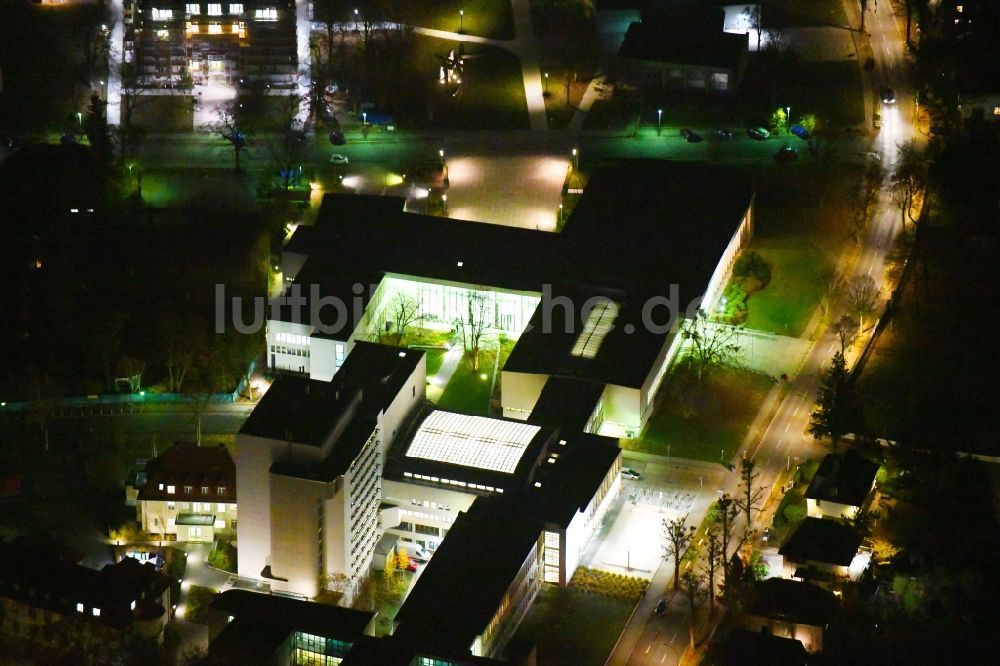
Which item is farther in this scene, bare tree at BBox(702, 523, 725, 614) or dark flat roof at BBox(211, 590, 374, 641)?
bare tree at BBox(702, 523, 725, 614)

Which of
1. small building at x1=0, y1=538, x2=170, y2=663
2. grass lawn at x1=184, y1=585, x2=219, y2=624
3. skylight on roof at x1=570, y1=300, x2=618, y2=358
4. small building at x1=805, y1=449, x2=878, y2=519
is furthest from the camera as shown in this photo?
skylight on roof at x1=570, y1=300, x2=618, y2=358

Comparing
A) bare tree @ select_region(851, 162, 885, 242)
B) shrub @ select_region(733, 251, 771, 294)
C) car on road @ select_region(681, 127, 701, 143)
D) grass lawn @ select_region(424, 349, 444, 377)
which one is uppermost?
car on road @ select_region(681, 127, 701, 143)

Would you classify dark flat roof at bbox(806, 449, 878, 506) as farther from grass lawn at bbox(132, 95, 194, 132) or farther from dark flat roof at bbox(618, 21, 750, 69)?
grass lawn at bbox(132, 95, 194, 132)

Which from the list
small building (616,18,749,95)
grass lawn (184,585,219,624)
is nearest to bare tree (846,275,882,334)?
small building (616,18,749,95)

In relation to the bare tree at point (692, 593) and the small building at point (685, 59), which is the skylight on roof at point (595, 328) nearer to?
the bare tree at point (692, 593)

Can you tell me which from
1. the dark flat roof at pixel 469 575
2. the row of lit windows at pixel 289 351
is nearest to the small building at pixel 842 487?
the dark flat roof at pixel 469 575

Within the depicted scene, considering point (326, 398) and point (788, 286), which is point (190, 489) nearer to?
point (326, 398)

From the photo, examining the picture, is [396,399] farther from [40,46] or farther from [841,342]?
[40,46]
